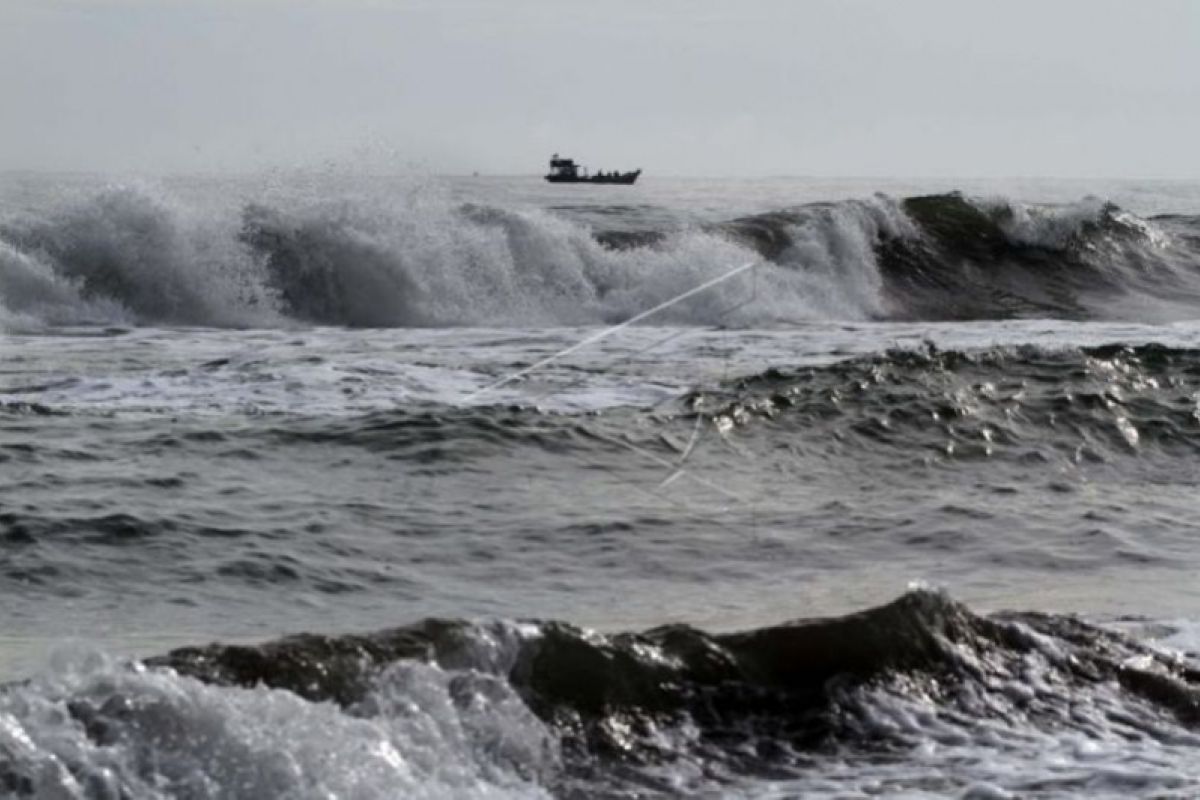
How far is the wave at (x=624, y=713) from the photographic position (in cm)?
508

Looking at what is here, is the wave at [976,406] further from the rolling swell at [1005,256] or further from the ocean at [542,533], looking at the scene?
the rolling swell at [1005,256]

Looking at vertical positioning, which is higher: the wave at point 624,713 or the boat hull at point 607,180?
the boat hull at point 607,180

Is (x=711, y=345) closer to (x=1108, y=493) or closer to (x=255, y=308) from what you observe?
(x=255, y=308)

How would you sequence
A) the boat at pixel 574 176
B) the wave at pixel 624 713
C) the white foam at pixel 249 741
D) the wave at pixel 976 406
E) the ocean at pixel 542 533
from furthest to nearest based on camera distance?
1. the boat at pixel 574 176
2. the wave at pixel 976 406
3. the ocean at pixel 542 533
4. the wave at pixel 624 713
5. the white foam at pixel 249 741

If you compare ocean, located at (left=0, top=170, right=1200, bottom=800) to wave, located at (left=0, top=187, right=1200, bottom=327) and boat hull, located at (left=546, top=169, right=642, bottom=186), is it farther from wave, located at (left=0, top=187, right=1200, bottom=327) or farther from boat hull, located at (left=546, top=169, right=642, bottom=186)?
boat hull, located at (left=546, top=169, right=642, bottom=186)

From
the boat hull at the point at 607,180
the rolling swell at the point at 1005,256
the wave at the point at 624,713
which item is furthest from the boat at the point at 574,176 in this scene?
the wave at the point at 624,713

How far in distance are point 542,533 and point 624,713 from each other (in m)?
3.07

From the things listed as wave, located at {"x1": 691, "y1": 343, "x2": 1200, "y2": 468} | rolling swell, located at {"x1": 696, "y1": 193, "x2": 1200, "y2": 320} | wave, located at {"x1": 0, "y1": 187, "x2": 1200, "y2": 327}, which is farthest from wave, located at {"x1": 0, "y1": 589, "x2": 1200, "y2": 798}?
rolling swell, located at {"x1": 696, "y1": 193, "x2": 1200, "y2": 320}

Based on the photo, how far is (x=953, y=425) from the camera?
12461 mm

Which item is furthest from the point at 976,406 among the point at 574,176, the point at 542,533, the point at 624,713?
the point at 574,176

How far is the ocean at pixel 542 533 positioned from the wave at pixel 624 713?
17 mm

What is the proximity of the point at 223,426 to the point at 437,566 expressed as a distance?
3.22 meters

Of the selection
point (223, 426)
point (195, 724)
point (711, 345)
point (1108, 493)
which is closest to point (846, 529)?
point (1108, 493)

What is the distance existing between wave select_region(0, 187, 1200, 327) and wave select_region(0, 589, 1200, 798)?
1201 cm
